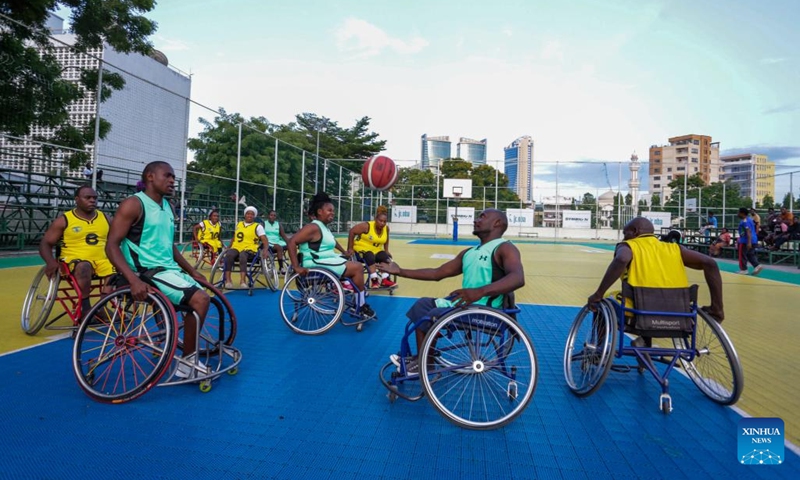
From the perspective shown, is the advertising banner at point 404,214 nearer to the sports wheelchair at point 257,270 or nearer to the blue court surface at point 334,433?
the sports wheelchair at point 257,270

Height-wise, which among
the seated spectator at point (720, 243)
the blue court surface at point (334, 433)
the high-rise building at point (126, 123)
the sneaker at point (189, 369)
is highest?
the high-rise building at point (126, 123)

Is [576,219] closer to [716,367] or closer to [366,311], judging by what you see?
[366,311]

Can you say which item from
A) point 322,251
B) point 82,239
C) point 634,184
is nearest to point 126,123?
point 82,239

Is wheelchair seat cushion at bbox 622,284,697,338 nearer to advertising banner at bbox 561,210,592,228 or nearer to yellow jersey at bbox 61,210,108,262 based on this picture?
yellow jersey at bbox 61,210,108,262

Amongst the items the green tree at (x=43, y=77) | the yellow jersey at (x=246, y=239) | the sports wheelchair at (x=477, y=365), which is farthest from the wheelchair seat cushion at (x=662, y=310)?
the green tree at (x=43, y=77)

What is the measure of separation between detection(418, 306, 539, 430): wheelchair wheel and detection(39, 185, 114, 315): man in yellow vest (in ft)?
9.80

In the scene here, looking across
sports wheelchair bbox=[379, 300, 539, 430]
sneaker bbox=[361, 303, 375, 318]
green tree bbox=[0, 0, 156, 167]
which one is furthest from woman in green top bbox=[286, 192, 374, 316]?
green tree bbox=[0, 0, 156, 167]

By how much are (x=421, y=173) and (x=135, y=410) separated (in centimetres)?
3096

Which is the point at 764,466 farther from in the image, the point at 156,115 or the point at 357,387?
the point at 156,115

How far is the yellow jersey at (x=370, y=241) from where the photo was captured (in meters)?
6.39

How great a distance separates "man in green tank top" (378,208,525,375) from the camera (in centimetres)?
250

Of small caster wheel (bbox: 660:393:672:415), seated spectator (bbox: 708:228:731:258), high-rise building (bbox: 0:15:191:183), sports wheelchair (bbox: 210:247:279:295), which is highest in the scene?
high-rise building (bbox: 0:15:191:183)

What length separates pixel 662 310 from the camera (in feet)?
8.77

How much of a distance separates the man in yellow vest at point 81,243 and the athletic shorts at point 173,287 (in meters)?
1.50
